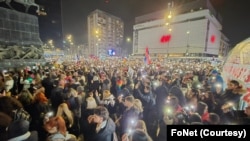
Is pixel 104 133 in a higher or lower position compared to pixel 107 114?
lower

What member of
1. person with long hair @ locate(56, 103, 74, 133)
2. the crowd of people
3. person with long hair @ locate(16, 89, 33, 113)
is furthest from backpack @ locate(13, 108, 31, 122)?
person with long hair @ locate(16, 89, 33, 113)

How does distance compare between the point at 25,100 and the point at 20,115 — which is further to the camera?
the point at 25,100

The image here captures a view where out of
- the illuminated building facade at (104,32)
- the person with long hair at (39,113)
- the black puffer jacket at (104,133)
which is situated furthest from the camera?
the illuminated building facade at (104,32)

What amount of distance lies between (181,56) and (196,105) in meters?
81.8

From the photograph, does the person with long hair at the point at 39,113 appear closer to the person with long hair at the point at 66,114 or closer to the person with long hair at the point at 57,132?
the person with long hair at the point at 66,114

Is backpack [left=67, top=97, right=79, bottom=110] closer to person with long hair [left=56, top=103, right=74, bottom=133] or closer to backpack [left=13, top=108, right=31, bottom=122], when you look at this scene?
person with long hair [left=56, top=103, right=74, bottom=133]

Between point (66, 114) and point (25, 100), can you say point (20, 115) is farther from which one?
point (25, 100)

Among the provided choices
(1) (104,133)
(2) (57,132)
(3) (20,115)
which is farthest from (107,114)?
(3) (20,115)

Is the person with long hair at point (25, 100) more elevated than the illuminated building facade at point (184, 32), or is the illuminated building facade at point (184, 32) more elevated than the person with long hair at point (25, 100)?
the illuminated building facade at point (184, 32)

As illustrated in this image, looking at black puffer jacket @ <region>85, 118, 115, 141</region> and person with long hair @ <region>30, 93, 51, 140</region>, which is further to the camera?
person with long hair @ <region>30, 93, 51, 140</region>

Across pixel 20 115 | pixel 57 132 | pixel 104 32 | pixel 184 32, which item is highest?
pixel 104 32

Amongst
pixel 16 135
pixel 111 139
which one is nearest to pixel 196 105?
pixel 111 139

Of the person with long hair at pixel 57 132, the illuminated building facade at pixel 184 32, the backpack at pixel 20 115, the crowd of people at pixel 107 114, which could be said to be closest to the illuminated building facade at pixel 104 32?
the illuminated building facade at pixel 184 32

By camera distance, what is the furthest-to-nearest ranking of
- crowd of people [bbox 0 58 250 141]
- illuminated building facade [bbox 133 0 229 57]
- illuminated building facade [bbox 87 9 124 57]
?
illuminated building facade [bbox 87 9 124 57] → illuminated building facade [bbox 133 0 229 57] → crowd of people [bbox 0 58 250 141]
